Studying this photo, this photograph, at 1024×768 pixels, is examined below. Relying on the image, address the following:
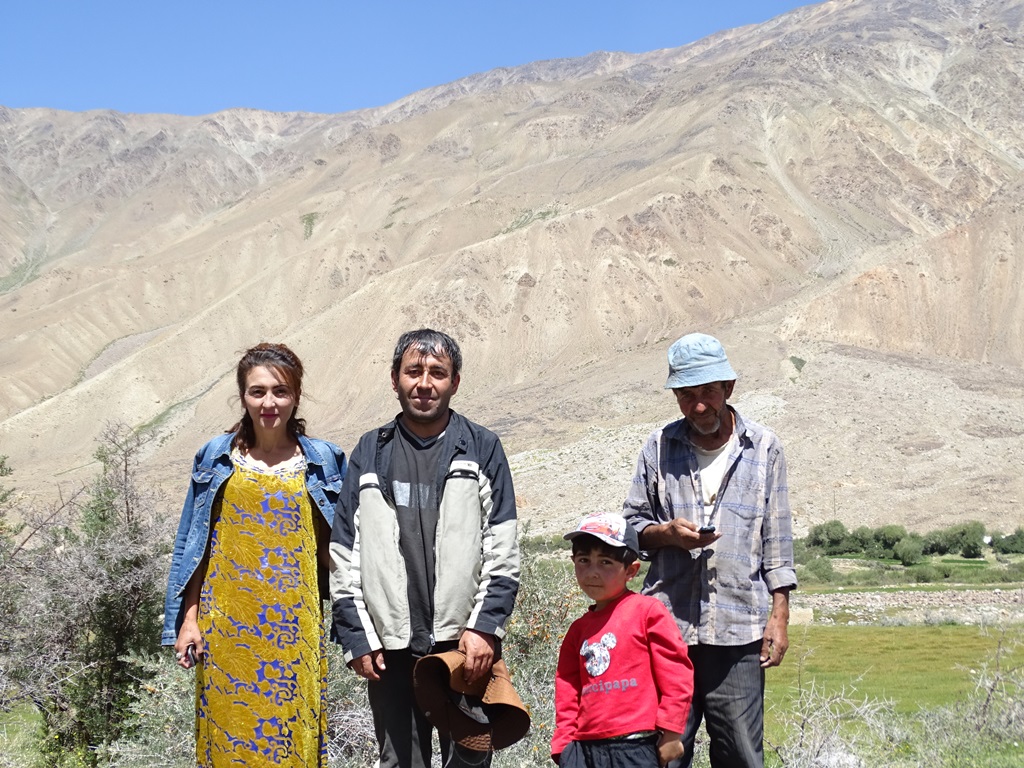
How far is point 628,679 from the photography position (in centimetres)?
327

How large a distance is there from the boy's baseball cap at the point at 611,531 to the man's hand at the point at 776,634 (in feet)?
1.88

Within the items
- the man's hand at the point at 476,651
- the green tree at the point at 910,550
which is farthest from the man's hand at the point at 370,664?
the green tree at the point at 910,550

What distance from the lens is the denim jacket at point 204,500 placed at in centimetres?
356

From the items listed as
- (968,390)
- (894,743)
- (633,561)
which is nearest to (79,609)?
(633,561)

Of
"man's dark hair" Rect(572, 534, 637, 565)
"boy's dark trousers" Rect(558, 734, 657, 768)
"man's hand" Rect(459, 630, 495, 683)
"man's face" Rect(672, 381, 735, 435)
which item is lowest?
"boy's dark trousers" Rect(558, 734, 657, 768)

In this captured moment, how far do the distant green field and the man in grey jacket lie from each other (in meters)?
9.14

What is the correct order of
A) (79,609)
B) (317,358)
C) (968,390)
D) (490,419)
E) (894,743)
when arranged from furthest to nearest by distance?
(317,358), (490,419), (968,390), (79,609), (894,743)

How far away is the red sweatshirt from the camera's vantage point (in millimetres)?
3225

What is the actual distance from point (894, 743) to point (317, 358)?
4642cm

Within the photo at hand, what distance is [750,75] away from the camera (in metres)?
73.1

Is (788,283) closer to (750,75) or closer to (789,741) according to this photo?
(750,75)

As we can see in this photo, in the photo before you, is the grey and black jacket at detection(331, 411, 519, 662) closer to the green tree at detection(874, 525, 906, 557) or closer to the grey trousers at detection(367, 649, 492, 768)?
the grey trousers at detection(367, 649, 492, 768)

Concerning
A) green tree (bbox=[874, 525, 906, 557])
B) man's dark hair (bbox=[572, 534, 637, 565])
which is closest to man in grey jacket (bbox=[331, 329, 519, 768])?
man's dark hair (bbox=[572, 534, 637, 565])

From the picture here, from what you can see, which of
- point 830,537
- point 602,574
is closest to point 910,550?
point 830,537
